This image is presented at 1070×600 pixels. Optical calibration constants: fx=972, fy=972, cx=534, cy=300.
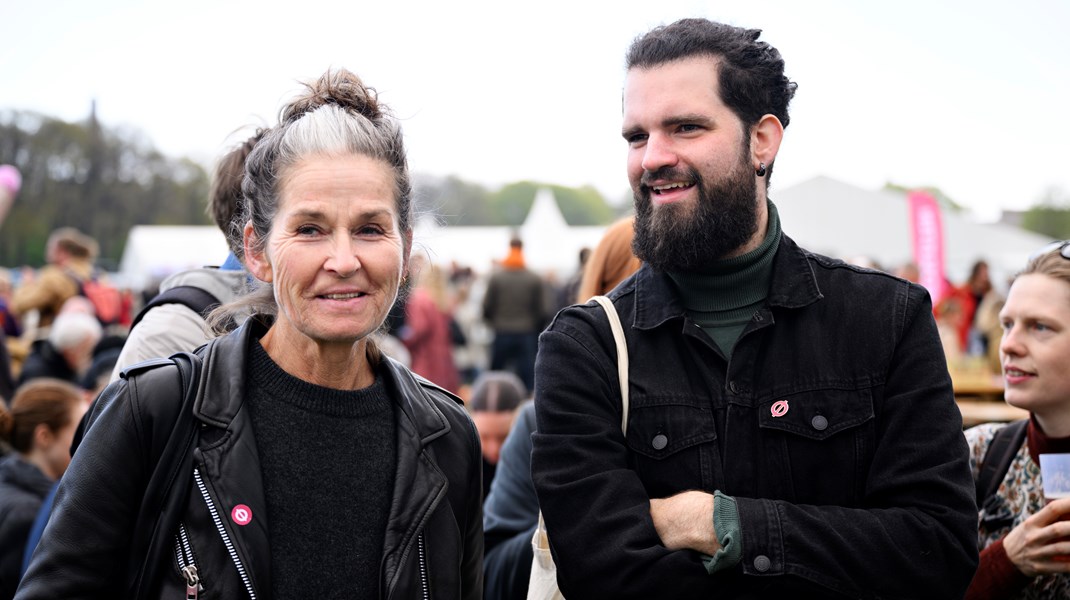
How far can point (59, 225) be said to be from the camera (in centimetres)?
4978

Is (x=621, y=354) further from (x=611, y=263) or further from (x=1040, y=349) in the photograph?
(x=1040, y=349)

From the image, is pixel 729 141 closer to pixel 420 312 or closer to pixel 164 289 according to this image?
pixel 164 289

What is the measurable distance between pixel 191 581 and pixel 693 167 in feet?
5.02

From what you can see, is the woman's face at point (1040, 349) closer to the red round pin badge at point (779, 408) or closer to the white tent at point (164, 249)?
the red round pin badge at point (779, 408)

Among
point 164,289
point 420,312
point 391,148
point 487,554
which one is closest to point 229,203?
point 164,289

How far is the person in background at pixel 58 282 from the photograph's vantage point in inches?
354

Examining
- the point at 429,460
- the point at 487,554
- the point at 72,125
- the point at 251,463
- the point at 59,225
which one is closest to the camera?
the point at 251,463

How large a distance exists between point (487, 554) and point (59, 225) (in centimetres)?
5233

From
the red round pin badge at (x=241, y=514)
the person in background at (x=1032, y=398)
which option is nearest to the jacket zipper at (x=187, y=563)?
the red round pin badge at (x=241, y=514)

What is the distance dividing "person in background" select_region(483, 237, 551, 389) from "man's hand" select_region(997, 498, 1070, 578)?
10.0 m

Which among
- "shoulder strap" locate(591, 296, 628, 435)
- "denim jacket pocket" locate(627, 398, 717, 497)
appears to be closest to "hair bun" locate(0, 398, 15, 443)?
"shoulder strap" locate(591, 296, 628, 435)

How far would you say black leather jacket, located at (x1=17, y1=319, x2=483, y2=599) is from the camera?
201 cm

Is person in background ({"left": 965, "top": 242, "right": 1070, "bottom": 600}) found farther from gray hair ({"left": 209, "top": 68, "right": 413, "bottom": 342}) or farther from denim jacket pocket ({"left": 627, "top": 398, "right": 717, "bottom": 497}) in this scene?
gray hair ({"left": 209, "top": 68, "right": 413, "bottom": 342})

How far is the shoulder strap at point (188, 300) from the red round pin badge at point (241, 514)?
102 centimetres
